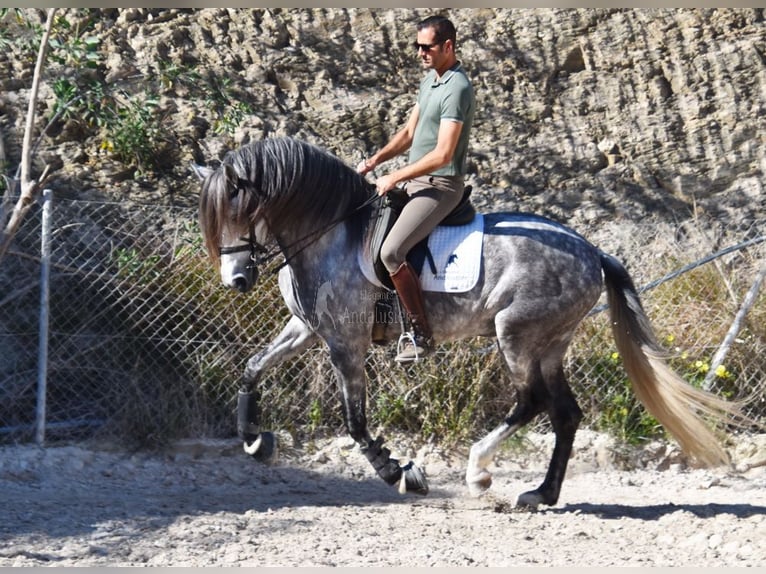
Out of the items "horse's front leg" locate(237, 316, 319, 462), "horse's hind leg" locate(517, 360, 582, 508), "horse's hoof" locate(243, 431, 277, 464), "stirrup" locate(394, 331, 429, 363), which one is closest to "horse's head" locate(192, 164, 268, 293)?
"horse's front leg" locate(237, 316, 319, 462)

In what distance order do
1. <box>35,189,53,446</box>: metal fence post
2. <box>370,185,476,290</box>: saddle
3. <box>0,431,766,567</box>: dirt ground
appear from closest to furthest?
<box>0,431,766,567</box>: dirt ground < <box>370,185,476,290</box>: saddle < <box>35,189,53,446</box>: metal fence post

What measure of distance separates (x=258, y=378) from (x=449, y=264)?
1.42m

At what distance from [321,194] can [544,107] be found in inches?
196

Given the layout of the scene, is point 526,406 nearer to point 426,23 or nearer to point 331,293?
point 331,293

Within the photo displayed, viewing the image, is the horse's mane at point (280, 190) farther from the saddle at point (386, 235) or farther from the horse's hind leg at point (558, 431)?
the horse's hind leg at point (558, 431)

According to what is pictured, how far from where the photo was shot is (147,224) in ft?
28.7

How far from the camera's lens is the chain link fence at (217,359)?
310 inches

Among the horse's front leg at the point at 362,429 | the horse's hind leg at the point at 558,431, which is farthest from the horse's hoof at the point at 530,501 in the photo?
the horse's front leg at the point at 362,429

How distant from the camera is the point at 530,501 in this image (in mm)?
6426

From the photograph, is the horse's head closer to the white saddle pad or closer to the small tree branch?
the white saddle pad

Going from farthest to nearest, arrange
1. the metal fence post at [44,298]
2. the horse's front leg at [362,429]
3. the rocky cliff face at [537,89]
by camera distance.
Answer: the rocky cliff face at [537,89] → the metal fence post at [44,298] → the horse's front leg at [362,429]

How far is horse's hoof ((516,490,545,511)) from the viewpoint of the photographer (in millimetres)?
6426

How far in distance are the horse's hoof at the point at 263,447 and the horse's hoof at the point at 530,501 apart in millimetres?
1585

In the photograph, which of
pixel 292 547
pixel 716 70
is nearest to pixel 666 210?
pixel 716 70
